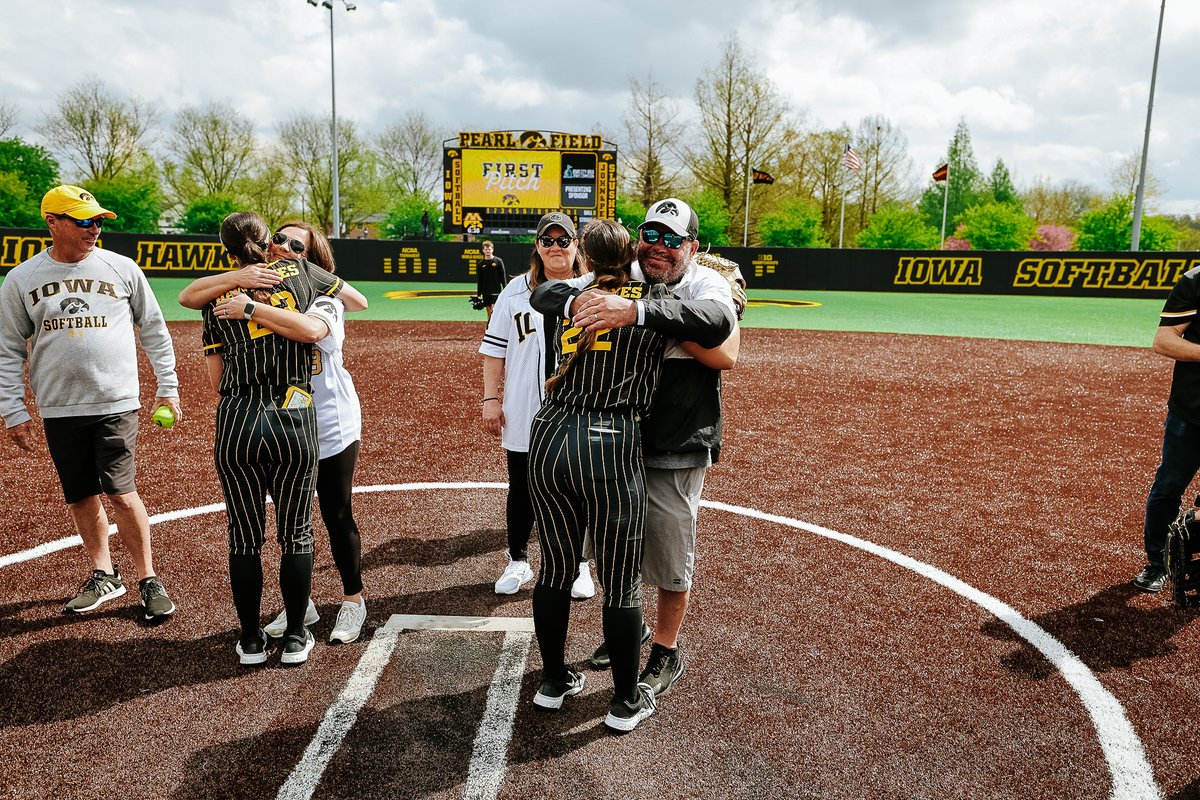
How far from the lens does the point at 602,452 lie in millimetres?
2789

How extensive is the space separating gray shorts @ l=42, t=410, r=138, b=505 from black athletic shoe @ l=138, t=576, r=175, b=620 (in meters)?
0.50

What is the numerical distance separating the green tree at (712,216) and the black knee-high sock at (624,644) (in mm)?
46923

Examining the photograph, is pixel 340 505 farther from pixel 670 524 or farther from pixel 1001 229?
pixel 1001 229

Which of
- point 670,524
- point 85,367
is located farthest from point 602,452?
point 85,367

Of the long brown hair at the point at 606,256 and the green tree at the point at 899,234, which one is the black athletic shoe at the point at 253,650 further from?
the green tree at the point at 899,234

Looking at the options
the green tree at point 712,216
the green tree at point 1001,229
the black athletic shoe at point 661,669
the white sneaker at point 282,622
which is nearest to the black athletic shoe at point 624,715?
the black athletic shoe at point 661,669

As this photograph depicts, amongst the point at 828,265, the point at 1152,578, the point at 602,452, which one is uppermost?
the point at 828,265

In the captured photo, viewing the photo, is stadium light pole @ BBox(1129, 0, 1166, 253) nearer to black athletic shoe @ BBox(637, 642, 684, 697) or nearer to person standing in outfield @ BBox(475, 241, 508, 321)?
person standing in outfield @ BBox(475, 241, 508, 321)

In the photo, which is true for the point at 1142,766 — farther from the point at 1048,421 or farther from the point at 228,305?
the point at 1048,421

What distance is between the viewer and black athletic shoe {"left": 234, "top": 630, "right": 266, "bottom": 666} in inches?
139

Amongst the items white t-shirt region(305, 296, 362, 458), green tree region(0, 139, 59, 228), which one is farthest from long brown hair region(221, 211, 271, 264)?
green tree region(0, 139, 59, 228)

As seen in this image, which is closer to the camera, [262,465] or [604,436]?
[604,436]

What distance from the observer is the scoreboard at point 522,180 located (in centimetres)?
2720

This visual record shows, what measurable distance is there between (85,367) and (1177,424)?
5854 mm
